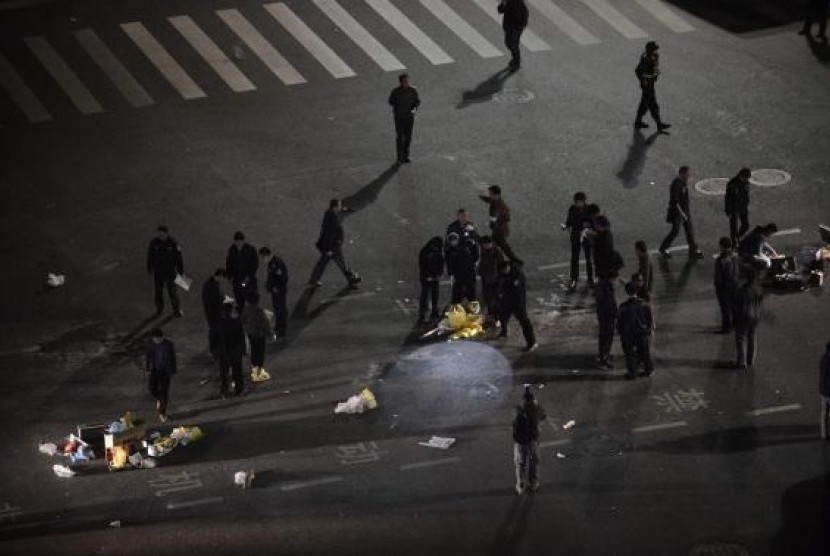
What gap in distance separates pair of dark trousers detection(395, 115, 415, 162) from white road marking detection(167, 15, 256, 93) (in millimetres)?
4956

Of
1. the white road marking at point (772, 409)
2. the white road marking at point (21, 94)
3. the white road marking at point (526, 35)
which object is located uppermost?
the white road marking at point (526, 35)

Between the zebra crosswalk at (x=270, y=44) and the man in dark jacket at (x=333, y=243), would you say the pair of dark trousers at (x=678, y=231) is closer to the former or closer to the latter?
the man in dark jacket at (x=333, y=243)

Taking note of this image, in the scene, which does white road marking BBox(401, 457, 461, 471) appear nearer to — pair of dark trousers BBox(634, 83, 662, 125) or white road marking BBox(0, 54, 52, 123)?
pair of dark trousers BBox(634, 83, 662, 125)

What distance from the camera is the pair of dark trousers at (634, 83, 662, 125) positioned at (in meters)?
30.7

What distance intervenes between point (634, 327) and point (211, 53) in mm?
16135

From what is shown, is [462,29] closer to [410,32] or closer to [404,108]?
[410,32]

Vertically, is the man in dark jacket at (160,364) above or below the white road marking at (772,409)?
above

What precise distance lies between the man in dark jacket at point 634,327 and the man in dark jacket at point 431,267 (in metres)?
3.20

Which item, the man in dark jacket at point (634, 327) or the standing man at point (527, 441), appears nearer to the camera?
the standing man at point (527, 441)

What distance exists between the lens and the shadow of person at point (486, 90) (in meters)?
32.7

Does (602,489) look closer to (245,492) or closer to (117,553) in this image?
(245,492)

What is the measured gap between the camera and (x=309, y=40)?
35719 mm

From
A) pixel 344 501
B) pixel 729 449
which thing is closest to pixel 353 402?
pixel 344 501

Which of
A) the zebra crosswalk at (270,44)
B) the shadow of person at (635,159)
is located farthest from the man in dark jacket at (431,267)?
the zebra crosswalk at (270,44)
